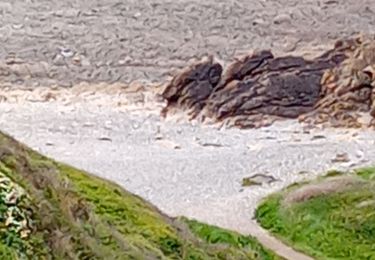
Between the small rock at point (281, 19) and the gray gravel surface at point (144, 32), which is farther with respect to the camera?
the small rock at point (281, 19)

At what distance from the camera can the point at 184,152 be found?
38406mm

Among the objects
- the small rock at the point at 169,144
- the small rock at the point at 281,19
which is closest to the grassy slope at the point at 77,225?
the small rock at the point at 169,144

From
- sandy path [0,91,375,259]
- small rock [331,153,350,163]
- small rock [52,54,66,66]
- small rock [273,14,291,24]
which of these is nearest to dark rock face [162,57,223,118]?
sandy path [0,91,375,259]

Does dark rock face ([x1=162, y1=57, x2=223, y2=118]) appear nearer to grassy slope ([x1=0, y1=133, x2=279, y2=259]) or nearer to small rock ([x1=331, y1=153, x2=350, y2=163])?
small rock ([x1=331, y1=153, x2=350, y2=163])

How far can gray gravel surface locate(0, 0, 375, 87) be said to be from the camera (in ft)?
174

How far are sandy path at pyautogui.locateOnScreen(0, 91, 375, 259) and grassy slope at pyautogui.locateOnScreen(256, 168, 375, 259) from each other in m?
0.48

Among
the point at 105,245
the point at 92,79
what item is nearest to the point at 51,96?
the point at 92,79

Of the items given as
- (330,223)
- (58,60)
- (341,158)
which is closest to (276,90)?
(341,158)

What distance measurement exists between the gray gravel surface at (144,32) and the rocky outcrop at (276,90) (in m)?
5.35

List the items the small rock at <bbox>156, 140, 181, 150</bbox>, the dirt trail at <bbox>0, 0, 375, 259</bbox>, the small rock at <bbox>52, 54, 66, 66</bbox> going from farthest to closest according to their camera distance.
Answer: the small rock at <bbox>52, 54, 66, 66</bbox> < the small rock at <bbox>156, 140, 181, 150</bbox> < the dirt trail at <bbox>0, 0, 375, 259</bbox>

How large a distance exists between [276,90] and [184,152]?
8.13m

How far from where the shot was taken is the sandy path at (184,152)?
98.3 feet

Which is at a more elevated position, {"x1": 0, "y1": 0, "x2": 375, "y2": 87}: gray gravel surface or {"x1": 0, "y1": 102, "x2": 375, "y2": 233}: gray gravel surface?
{"x1": 0, "y1": 0, "x2": 375, "y2": 87}: gray gravel surface

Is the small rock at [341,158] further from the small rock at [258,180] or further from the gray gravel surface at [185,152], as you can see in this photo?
the small rock at [258,180]
